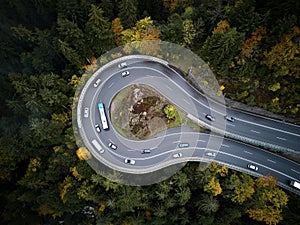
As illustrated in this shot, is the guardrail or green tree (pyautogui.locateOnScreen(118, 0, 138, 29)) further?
the guardrail

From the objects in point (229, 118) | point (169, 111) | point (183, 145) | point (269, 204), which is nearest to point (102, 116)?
point (169, 111)

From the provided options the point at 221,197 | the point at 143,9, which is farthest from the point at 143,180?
the point at 143,9

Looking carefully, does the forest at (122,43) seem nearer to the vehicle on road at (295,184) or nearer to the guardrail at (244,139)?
the vehicle on road at (295,184)

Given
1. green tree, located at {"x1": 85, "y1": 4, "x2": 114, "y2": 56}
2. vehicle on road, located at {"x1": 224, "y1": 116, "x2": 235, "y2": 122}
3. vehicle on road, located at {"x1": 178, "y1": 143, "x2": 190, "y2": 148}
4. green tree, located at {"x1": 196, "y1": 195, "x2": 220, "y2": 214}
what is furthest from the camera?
vehicle on road, located at {"x1": 224, "y1": 116, "x2": 235, "y2": 122}

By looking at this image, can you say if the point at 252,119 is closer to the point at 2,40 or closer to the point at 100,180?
the point at 100,180

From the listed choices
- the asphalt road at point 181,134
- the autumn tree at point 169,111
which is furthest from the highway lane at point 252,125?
the autumn tree at point 169,111

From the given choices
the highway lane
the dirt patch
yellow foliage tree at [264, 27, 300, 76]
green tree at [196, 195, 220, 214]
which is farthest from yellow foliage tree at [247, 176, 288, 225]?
yellow foliage tree at [264, 27, 300, 76]

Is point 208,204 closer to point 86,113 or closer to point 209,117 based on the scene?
point 209,117

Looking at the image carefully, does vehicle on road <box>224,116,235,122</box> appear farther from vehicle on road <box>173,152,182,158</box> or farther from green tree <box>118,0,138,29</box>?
green tree <box>118,0,138,29</box>
